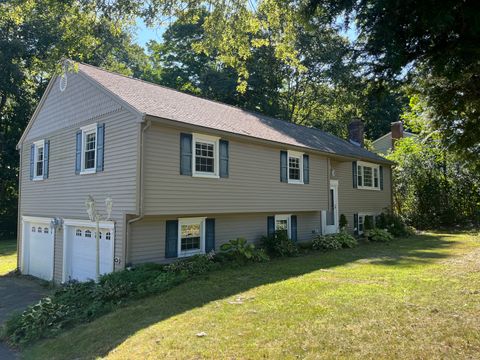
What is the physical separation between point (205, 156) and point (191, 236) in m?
2.74

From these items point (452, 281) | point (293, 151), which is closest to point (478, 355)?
point (452, 281)

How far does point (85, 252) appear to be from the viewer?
1310 centimetres

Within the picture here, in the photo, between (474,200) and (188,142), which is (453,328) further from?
(474,200)

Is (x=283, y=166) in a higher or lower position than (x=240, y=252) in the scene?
higher

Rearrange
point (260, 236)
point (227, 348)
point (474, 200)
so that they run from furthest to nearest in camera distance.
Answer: point (474, 200) → point (260, 236) → point (227, 348)

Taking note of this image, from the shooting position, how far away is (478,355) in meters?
4.93

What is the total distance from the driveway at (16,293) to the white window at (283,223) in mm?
9105

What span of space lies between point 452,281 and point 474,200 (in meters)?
17.9

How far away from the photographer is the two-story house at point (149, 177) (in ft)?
36.9

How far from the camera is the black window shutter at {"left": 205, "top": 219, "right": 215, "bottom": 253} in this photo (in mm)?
13227

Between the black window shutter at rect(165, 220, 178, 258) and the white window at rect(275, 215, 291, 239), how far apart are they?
212 inches

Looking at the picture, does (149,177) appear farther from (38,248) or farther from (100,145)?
(38,248)

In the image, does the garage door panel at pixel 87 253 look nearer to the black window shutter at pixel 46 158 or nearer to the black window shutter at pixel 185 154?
the black window shutter at pixel 185 154

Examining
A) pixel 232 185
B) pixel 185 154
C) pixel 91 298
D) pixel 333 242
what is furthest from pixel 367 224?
pixel 91 298
